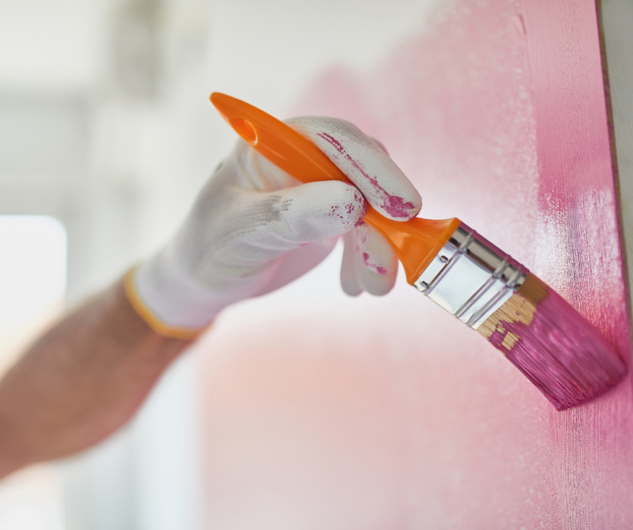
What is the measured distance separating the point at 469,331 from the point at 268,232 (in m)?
0.25

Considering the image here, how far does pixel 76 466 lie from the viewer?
238 cm

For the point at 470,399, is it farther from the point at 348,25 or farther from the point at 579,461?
the point at 348,25

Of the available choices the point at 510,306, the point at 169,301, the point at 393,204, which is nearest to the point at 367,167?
the point at 393,204

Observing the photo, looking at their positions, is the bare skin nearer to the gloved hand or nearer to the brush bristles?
the gloved hand

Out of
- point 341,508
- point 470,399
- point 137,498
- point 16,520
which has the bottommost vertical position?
point 16,520

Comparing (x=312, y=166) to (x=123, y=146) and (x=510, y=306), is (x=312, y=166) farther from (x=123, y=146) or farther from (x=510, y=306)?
(x=123, y=146)

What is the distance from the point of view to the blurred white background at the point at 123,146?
1.16 m

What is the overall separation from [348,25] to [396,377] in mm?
554

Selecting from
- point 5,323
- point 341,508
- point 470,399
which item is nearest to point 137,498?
point 5,323

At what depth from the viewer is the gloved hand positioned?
43cm

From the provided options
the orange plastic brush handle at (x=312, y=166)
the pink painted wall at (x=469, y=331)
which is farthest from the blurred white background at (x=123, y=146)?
the orange plastic brush handle at (x=312, y=166)

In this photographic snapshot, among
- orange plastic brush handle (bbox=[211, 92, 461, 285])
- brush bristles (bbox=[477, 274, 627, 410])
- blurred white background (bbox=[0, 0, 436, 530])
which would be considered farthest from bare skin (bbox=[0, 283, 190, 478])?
Result: brush bristles (bbox=[477, 274, 627, 410])

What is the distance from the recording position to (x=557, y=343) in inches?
14.6

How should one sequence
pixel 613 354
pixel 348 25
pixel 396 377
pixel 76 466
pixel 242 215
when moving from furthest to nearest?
pixel 76 466, pixel 348 25, pixel 396 377, pixel 242 215, pixel 613 354
